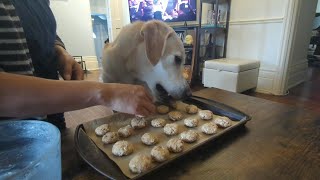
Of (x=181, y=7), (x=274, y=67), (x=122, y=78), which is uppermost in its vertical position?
(x=181, y=7)

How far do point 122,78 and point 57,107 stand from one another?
490mm

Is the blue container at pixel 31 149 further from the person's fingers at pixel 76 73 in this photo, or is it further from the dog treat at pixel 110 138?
the person's fingers at pixel 76 73

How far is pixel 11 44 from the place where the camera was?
1.63 feet

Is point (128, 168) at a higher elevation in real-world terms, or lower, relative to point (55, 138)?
lower

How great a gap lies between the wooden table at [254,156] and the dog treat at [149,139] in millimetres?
115

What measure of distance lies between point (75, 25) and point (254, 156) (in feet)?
14.8

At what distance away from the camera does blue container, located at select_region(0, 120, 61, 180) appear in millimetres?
276

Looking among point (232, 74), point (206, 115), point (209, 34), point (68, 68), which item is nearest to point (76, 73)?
point (68, 68)

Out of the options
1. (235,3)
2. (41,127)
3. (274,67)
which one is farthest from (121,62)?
(235,3)

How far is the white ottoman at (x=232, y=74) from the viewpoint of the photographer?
7.56 feet

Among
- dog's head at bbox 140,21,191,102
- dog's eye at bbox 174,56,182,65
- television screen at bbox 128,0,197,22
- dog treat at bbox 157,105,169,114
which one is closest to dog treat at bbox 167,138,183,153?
dog treat at bbox 157,105,169,114

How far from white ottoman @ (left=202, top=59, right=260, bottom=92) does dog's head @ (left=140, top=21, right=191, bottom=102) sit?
1.50 m

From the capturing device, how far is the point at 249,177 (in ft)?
1.35

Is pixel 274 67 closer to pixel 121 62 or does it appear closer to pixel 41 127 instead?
pixel 121 62
